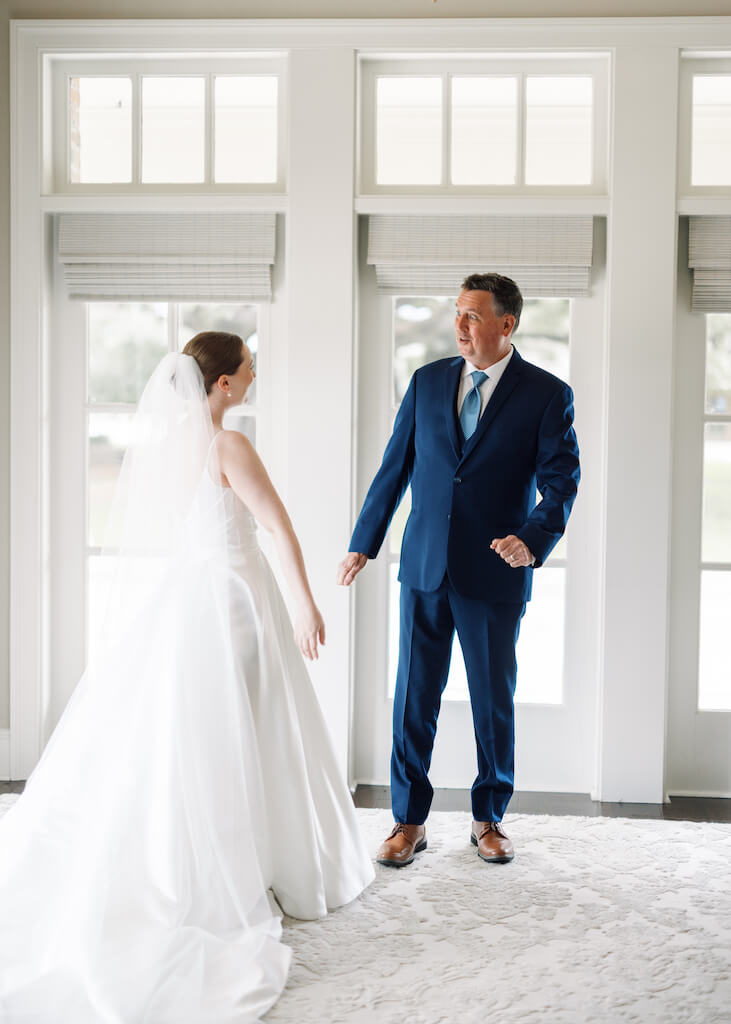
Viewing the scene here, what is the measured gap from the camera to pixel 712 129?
346cm

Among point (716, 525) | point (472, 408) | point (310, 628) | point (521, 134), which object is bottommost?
point (310, 628)

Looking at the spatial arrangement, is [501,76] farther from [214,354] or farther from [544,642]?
[544,642]

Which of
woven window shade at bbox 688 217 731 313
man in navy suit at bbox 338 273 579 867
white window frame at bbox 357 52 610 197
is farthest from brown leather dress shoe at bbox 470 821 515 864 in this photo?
white window frame at bbox 357 52 610 197

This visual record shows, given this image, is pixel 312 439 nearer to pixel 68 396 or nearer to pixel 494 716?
pixel 68 396

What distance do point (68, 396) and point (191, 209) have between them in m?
0.83

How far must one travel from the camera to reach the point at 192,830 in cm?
216

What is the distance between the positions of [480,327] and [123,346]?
4.87 feet

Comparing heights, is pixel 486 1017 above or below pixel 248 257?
below

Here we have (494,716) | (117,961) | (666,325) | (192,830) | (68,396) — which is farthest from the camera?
(68,396)

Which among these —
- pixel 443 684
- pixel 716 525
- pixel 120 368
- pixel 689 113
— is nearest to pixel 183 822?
pixel 443 684

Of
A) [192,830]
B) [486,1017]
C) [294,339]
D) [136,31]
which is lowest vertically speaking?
[486,1017]

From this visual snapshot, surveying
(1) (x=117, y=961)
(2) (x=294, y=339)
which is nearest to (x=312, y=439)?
(2) (x=294, y=339)

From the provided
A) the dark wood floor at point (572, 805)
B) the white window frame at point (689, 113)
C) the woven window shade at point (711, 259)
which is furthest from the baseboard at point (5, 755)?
the white window frame at point (689, 113)

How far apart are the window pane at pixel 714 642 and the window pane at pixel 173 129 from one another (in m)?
2.38
